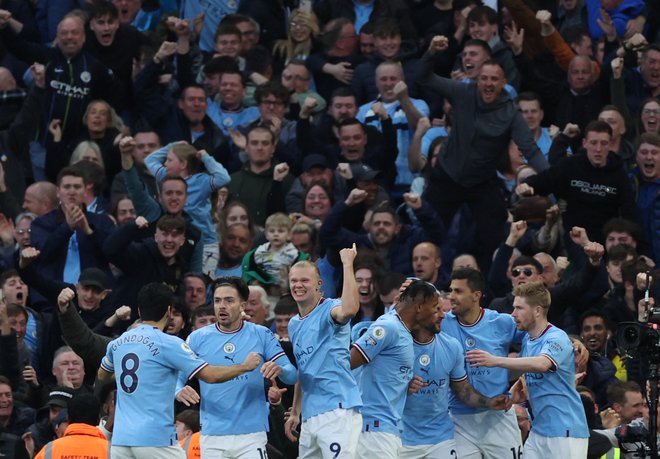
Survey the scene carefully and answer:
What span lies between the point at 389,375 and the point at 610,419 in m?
2.70

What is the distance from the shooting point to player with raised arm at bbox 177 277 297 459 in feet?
50.4

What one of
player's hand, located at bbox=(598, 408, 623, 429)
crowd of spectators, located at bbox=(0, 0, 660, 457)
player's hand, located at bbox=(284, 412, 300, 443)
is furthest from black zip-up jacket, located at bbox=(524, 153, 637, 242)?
player's hand, located at bbox=(284, 412, 300, 443)

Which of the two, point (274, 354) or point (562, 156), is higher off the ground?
point (274, 354)

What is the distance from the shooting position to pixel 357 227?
20734 millimetres

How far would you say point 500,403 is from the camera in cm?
1578

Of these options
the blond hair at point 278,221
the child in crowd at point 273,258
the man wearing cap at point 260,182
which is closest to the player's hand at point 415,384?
the child in crowd at point 273,258

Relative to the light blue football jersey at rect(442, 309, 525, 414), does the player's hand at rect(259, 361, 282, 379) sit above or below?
above

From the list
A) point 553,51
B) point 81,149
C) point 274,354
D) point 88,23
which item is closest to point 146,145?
point 81,149

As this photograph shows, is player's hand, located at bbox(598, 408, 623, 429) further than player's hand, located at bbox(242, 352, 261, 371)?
Yes

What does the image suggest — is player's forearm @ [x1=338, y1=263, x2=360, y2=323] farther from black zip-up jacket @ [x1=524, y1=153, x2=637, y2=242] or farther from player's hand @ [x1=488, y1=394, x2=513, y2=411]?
black zip-up jacket @ [x1=524, y1=153, x2=637, y2=242]

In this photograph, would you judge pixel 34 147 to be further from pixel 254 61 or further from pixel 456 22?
pixel 456 22

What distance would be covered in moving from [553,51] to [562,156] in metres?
2.38

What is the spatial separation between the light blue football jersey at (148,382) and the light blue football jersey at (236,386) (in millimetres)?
544

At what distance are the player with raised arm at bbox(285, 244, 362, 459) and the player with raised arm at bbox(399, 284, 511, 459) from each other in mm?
628
